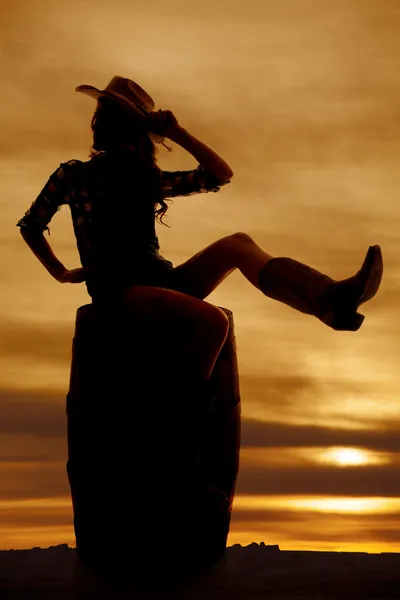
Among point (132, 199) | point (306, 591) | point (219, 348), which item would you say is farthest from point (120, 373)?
point (306, 591)

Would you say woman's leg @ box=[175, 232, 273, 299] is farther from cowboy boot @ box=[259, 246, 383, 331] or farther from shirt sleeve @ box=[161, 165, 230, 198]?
shirt sleeve @ box=[161, 165, 230, 198]

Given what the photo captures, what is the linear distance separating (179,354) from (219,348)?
196mm

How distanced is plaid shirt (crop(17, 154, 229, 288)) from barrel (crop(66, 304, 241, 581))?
0.96 feet

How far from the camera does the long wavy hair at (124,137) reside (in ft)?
17.3

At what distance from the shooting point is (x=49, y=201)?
5352 mm

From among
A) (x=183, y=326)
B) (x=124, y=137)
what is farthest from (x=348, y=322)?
(x=124, y=137)

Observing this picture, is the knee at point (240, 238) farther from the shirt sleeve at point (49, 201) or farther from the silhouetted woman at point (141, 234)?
the shirt sleeve at point (49, 201)

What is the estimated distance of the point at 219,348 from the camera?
505 cm

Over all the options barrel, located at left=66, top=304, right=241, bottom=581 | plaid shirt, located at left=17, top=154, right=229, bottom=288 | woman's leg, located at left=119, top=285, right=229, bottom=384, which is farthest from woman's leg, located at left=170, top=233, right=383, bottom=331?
barrel, located at left=66, top=304, right=241, bottom=581

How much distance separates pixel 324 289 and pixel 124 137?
4.23ft

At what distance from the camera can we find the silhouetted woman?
4984 millimetres

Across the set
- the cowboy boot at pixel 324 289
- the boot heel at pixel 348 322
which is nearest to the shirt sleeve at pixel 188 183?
the cowboy boot at pixel 324 289

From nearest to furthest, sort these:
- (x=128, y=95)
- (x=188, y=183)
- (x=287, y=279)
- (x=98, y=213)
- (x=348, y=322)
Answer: (x=348, y=322), (x=287, y=279), (x=98, y=213), (x=128, y=95), (x=188, y=183)

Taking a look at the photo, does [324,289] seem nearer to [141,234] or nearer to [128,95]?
[141,234]
